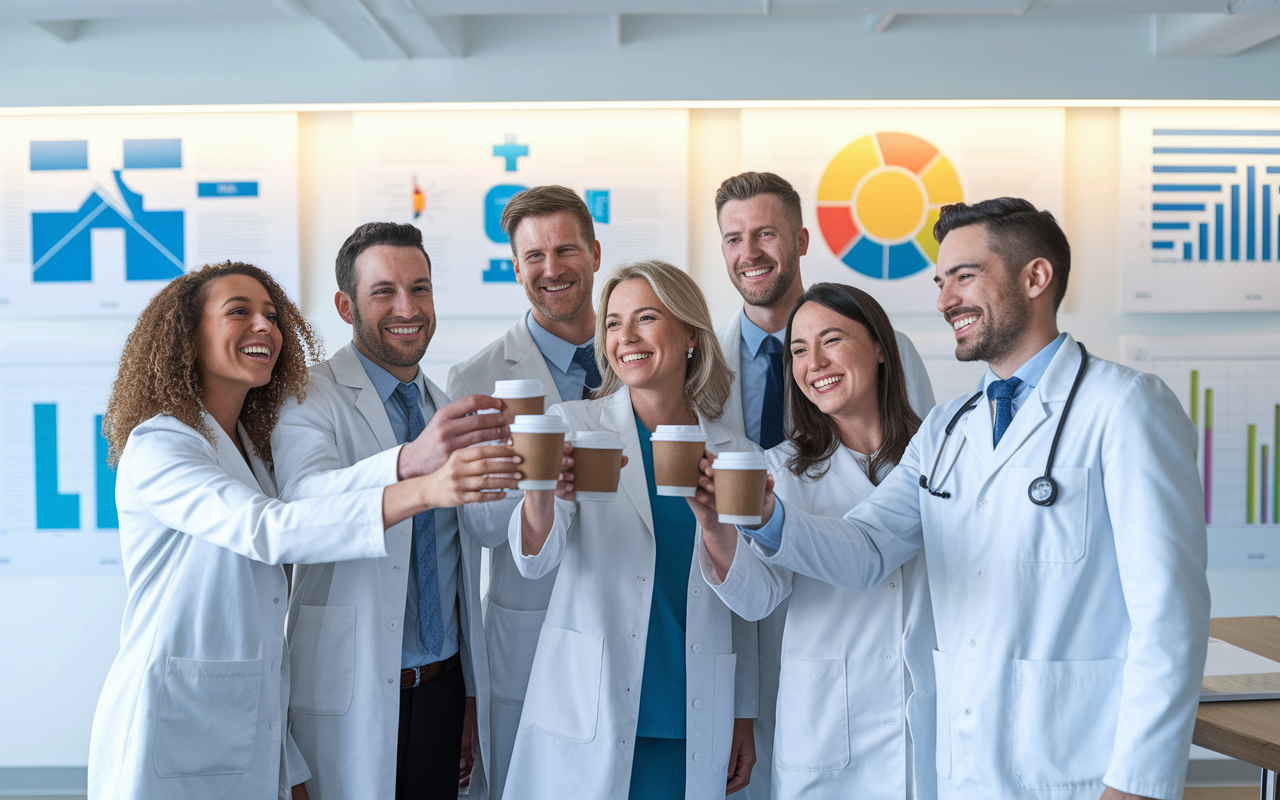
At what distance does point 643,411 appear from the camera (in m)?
2.23

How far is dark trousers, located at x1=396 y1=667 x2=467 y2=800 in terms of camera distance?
7.22 ft

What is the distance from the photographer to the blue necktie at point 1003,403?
181 centimetres

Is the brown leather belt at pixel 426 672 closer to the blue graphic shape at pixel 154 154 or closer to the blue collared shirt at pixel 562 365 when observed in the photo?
the blue collared shirt at pixel 562 365

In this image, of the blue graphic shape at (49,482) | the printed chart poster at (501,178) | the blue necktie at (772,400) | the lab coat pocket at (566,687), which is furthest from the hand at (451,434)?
the blue graphic shape at (49,482)

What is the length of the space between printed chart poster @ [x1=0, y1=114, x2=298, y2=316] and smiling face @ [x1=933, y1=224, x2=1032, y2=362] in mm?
3206

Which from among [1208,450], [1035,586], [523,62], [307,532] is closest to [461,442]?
[307,532]

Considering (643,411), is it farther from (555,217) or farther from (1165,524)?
(1165,524)

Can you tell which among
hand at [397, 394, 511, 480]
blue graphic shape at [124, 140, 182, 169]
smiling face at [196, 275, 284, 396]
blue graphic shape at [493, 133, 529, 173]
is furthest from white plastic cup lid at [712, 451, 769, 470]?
blue graphic shape at [124, 140, 182, 169]

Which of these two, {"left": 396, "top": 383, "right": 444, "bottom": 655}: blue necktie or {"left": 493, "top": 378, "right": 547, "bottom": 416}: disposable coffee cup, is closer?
{"left": 493, "top": 378, "right": 547, "bottom": 416}: disposable coffee cup

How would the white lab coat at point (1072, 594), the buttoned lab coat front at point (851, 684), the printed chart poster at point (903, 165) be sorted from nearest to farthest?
the white lab coat at point (1072, 594) → the buttoned lab coat front at point (851, 684) → the printed chart poster at point (903, 165)

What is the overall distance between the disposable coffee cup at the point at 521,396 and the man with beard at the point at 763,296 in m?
0.83

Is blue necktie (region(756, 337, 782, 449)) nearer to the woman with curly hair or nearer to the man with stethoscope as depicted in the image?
the man with stethoscope

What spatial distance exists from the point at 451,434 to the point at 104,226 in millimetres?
3315

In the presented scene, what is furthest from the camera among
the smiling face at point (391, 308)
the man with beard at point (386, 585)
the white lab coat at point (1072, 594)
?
the smiling face at point (391, 308)
